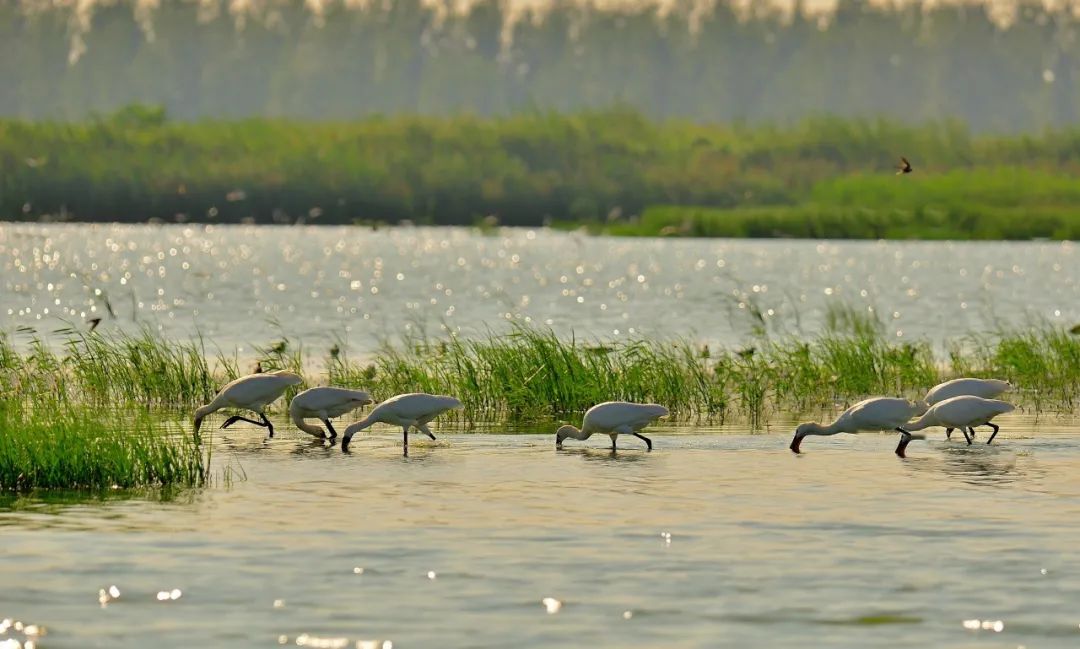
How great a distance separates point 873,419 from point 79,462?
8.40m

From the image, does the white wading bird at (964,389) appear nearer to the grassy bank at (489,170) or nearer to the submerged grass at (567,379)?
the submerged grass at (567,379)

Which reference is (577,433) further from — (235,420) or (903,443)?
(235,420)

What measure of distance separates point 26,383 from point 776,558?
1291cm

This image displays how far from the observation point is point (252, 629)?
13.4 meters

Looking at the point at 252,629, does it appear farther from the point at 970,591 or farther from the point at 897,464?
the point at 897,464

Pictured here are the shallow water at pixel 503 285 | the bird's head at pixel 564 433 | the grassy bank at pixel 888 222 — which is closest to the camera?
the bird's head at pixel 564 433

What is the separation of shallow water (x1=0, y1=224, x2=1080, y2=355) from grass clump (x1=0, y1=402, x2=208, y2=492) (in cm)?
1505

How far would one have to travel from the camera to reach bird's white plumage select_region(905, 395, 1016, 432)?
22.7m

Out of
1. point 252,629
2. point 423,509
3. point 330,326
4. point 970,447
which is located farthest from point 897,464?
point 330,326

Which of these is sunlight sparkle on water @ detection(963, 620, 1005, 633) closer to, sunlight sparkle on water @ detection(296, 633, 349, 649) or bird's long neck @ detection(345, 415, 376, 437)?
sunlight sparkle on water @ detection(296, 633, 349, 649)

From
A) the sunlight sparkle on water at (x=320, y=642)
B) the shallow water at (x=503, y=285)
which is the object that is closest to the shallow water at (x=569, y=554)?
the sunlight sparkle on water at (x=320, y=642)

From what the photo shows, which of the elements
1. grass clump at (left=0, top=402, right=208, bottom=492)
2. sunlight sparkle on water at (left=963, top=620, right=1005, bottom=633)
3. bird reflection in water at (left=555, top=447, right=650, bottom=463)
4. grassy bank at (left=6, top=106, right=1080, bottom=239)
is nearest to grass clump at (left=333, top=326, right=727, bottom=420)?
bird reflection in water at (left=555, top=447, right=650, bottom=463)

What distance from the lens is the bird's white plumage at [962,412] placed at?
22.7 meters

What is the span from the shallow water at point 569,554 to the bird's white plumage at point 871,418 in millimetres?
394
